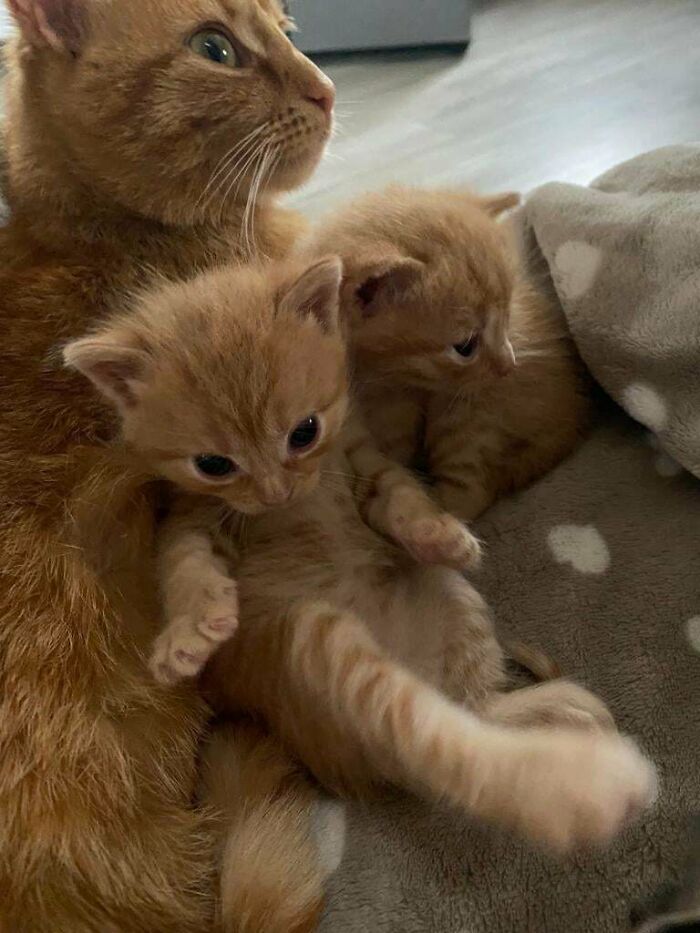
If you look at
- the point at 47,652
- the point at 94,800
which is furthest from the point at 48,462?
the point at 94,800

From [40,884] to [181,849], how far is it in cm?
13

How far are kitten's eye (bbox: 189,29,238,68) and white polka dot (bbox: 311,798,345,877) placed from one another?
0.84 meters

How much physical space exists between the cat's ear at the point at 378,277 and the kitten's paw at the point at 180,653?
1.46 ft

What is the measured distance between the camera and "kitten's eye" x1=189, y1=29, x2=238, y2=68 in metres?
0.99

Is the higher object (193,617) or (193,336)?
(193,336)

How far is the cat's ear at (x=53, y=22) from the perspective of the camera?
93cm

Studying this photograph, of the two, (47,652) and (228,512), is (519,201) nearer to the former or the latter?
(228,512)

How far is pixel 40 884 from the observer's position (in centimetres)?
76

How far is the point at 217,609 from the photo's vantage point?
0.85 meters

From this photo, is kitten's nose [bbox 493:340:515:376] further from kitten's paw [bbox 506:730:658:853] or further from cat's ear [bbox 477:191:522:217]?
kitten's paw [bbox 506:730:658:853]

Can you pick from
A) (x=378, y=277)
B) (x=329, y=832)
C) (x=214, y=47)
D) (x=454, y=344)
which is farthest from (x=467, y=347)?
(x=329, y=832)

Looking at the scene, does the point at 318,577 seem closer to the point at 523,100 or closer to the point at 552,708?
the point at 552,708

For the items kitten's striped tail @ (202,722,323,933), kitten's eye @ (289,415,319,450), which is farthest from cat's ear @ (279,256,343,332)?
kitten's striped tail @ (202,722,323,933)

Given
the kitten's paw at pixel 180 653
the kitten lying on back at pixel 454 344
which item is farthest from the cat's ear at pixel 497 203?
the kitten's paw at pixel 180 653
